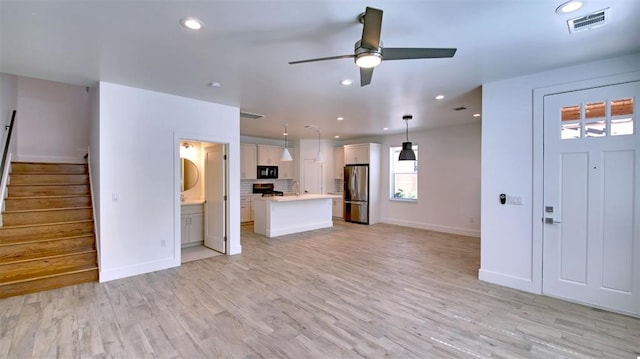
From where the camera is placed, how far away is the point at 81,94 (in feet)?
19.9

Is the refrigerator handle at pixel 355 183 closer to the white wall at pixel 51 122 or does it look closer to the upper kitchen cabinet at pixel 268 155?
the upper kitchen cabinet at pixel 268 155

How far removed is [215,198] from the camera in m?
5.43

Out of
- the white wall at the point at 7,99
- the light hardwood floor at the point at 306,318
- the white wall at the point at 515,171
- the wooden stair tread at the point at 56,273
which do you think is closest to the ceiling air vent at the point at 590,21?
the white wall at the point at 515,171

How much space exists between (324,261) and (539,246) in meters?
2.97

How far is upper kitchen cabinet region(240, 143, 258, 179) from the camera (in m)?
8.41

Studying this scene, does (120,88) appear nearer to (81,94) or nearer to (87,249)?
(87,249)

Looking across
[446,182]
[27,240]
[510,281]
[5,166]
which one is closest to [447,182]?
[446,182]

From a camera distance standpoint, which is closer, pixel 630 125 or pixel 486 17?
pixel 486 17

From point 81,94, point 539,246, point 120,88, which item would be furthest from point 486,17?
point 81,94

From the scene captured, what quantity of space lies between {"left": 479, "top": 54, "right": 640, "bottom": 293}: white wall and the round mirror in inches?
220

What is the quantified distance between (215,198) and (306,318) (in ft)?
11.0

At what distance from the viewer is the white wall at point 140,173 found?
3.90m

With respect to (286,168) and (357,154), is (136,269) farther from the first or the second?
(357,154)

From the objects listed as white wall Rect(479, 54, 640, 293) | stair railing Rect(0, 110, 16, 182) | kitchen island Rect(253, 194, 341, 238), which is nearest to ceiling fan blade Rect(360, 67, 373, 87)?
white wall Rect(479, 54, 640, 293)
